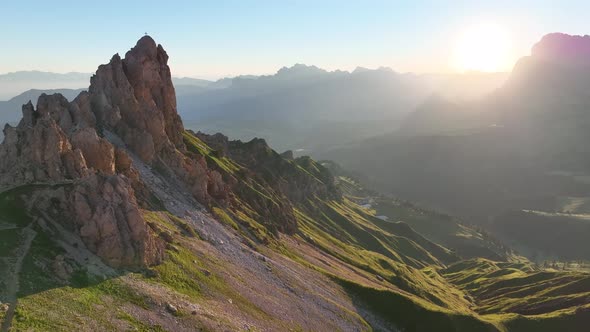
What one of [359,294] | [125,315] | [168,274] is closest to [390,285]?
[359,294]

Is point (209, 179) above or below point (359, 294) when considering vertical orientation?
above

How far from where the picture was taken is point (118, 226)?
73812 mm

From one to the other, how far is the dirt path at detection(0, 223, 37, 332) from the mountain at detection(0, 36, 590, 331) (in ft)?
0.65

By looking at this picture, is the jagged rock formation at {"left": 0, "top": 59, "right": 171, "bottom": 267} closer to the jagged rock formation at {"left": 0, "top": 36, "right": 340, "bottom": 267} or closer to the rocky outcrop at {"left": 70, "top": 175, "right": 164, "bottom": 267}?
the rocky outcrop at {"left": 70, "top": 175, "right": 164, "bottom": 267}

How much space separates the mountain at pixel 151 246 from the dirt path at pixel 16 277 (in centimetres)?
20

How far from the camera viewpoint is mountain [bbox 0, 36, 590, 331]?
60.4 meters

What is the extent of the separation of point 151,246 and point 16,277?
73.8ft

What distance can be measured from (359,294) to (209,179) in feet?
189

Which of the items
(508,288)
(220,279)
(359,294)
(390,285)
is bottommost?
(508,288)

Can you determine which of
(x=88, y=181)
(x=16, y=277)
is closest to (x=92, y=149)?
(x=88, y=181)

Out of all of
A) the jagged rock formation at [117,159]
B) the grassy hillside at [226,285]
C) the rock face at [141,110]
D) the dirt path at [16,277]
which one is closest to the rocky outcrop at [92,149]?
the jagged rock formation at [117,159]

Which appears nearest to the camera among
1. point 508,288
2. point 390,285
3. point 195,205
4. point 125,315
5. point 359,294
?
point 125,315

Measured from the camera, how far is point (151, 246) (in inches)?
2945

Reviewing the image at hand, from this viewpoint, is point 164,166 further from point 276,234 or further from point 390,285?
point 390,285
